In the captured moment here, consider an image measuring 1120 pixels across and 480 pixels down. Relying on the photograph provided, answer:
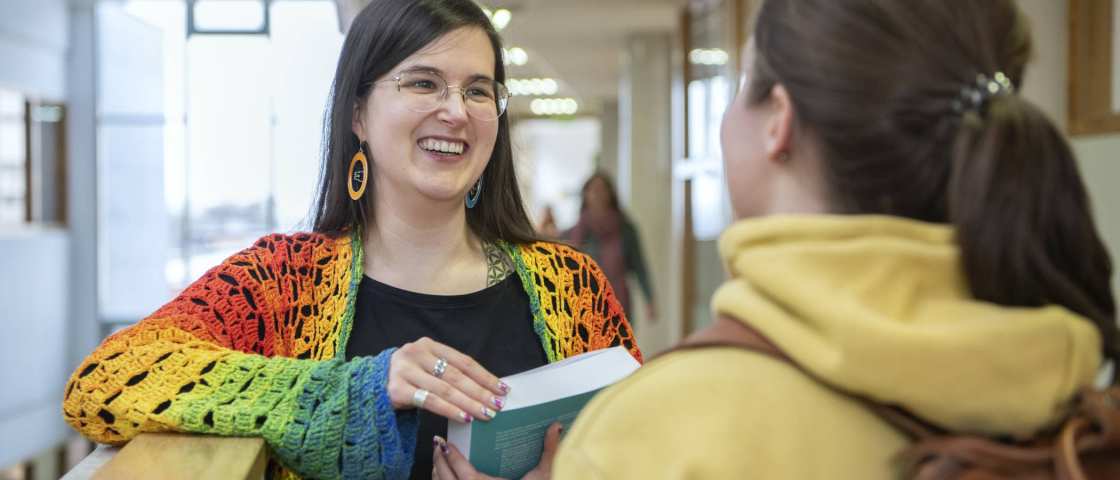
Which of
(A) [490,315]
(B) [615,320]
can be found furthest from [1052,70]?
(A) [490,315]

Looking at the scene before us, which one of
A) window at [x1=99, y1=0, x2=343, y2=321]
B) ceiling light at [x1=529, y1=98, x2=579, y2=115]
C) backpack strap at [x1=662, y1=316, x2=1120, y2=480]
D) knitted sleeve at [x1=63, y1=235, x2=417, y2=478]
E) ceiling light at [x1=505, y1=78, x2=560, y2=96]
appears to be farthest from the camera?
ceiling light at [x1=529, y1=98, x2=579, y2=115]

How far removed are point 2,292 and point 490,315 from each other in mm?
7539

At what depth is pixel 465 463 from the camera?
137 cm

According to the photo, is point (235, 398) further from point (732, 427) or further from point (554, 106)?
point (554, 106)

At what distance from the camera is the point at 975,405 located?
79 centimetres

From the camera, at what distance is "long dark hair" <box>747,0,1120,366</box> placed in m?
0.83

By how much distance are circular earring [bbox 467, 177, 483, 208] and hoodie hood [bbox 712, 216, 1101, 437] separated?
3.72 ft

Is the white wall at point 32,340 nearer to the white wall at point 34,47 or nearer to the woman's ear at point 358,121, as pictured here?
the white wall at point 34,47

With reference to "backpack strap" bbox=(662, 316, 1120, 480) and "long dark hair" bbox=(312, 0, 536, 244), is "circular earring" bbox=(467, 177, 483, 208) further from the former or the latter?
"backpack strap" bbox=(662, 316, 1120, 480)

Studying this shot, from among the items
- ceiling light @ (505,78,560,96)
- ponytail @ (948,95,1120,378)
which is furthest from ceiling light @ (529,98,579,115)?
ponytail @ (948,95,1120,378)

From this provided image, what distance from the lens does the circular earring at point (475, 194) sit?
195 centimetres

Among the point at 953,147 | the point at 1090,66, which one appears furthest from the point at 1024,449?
the point at 1090,66

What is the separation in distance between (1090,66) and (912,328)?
2.78 m

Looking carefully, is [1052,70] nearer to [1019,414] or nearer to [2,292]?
[1019,414]
